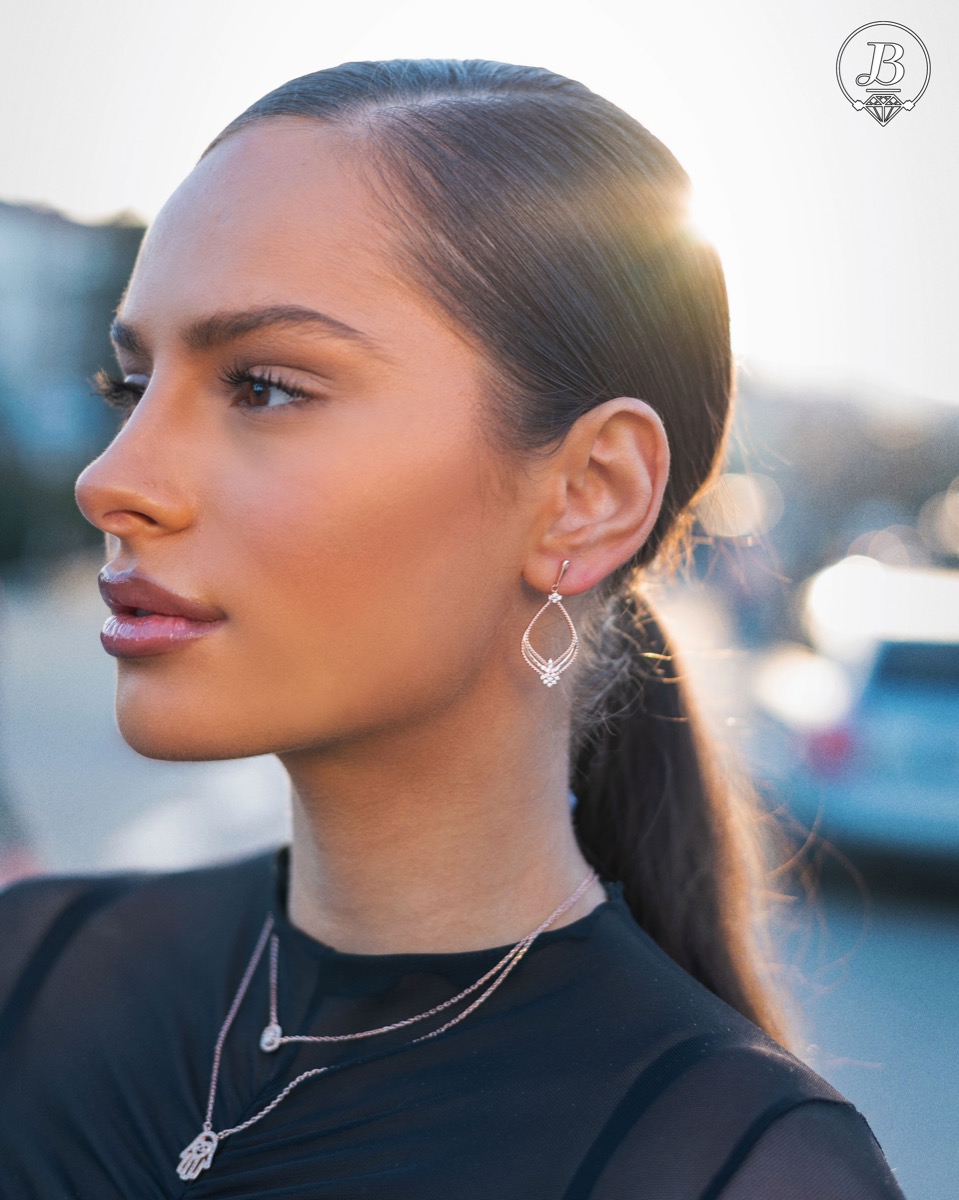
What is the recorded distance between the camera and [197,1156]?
5.98 feet

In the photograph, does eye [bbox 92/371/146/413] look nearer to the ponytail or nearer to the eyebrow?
the eyebrow

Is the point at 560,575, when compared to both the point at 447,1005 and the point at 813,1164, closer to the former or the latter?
the point at 447,1005

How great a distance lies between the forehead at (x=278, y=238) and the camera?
1712mm

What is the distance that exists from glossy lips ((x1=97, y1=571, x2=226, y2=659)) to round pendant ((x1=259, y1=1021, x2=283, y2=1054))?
654mm

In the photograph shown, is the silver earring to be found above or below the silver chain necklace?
above

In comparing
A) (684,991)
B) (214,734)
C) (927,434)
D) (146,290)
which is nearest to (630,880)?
(684,991)

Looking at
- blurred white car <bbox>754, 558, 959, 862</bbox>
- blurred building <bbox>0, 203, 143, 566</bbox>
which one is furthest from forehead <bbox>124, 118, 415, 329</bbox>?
blurred building <bbox>0, 203, 143, 566</bbox>

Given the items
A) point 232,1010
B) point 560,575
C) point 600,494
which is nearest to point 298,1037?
point 232,1010

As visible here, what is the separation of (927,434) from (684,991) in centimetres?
2349

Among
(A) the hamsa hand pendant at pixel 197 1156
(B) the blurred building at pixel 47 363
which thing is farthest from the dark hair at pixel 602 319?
(B) the blurred building at pixel 47 363

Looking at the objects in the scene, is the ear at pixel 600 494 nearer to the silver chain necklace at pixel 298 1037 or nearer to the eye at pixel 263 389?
the eye at pixel 263 389

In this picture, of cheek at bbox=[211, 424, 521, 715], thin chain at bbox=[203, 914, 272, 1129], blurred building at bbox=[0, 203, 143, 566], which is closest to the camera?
cheek at bbox=[211, 424, 521, 715]

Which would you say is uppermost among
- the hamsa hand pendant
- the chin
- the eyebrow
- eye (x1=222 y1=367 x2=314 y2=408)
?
the eyebrow

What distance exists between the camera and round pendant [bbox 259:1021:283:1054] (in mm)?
1956
